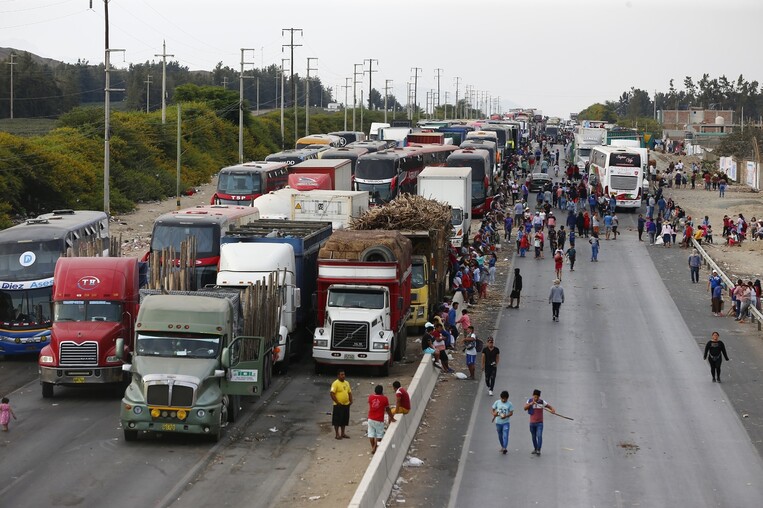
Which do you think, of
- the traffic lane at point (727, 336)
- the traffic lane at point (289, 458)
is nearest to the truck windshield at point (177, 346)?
the traffic lane at point (289, 458)

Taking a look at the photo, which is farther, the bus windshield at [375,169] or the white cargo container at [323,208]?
the bus windshield at [375,169]

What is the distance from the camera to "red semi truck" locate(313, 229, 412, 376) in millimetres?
29609

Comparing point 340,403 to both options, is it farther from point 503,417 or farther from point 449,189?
point 449,189

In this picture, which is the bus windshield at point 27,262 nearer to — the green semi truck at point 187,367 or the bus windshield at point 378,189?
the green semi truck at point 187,367

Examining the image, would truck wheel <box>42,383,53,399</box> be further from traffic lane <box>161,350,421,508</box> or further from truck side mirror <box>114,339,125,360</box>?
traffic lane <box>161,350,421,508</box>

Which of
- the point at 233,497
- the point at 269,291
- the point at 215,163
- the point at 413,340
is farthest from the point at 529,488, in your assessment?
the point at 215,163

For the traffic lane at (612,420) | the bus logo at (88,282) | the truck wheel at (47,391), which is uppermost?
the bus logo at (88,282)

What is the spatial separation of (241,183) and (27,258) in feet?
78.8

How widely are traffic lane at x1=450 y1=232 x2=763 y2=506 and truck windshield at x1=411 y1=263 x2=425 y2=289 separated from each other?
3.12 m

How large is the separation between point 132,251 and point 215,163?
→ 4360cm

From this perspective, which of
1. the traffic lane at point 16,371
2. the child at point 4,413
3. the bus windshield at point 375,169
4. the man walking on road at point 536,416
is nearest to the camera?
the man walking on road at point 536,416

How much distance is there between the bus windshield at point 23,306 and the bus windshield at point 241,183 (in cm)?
2429

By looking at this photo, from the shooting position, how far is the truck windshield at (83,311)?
90.6 feet

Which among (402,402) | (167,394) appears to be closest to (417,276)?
(402,402)
